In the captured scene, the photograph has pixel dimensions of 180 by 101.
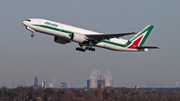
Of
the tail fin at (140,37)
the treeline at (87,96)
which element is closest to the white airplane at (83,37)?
the tail fin at (140,37)

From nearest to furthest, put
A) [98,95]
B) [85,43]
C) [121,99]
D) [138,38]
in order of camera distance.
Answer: [85,43], [138,38], [121,99], [98,95]

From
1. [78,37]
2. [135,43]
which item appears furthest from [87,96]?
[78,37]

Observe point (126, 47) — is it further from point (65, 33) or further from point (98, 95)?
point (98, 95)

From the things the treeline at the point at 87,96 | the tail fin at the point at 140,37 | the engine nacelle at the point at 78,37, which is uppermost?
the tail fin at the point at 140,37

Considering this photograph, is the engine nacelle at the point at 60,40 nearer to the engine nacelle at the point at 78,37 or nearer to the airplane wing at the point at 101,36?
the engine nacelle at the point at 78,37

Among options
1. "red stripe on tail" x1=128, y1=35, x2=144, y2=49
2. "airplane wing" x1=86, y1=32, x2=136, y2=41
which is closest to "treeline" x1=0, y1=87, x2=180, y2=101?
"red stripe on tail" x1=128, y1=35, x2=144, y2=49

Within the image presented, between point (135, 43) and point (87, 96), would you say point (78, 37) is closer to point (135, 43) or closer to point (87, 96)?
point (135, 43)

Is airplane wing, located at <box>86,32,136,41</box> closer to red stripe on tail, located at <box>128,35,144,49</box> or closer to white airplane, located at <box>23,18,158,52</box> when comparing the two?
white airplane, located at <box>23,18,158,52</box>

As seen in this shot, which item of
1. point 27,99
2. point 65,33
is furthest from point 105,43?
point 27,99
